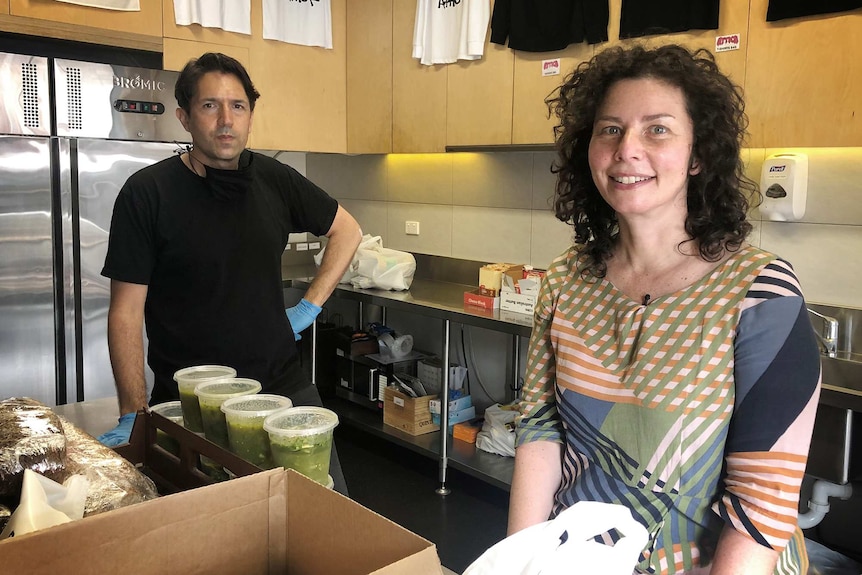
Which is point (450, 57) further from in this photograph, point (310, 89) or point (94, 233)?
point (94, 233)

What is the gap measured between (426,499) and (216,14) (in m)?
2.48

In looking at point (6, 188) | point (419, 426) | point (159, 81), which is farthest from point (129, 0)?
point (419, 426)

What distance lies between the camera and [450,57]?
11.4 feet

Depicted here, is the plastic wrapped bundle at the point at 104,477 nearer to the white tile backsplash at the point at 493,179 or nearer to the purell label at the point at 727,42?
the purell label at the point at 727,42

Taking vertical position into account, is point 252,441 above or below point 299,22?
below

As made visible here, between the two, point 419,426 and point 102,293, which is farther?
point 419,426

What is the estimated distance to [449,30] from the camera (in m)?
3.48

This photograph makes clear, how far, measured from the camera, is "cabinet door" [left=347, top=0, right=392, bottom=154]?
3.85 metres

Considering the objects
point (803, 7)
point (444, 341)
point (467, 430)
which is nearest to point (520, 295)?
point (444, 341)

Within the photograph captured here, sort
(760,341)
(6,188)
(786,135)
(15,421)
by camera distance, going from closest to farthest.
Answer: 1. (15,421)
2. (760,341)
3. (786,135)
4. (6,188)

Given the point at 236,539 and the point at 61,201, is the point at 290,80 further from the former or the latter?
the point at 236,539

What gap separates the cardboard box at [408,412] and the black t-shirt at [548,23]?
67.3 inches

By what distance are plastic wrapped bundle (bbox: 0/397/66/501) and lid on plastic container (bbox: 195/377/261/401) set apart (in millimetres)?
247

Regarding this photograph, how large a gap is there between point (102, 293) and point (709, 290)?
108 inches
